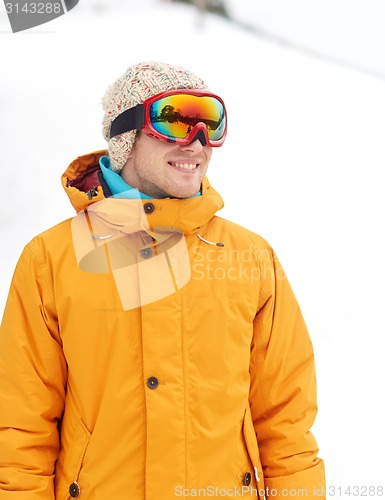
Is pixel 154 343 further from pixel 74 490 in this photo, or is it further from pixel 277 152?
pixel 277 152

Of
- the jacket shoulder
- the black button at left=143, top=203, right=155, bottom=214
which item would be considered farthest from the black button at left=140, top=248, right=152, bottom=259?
the jacket shoulder

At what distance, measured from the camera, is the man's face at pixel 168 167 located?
1.91m

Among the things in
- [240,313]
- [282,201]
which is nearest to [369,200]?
[282,201]

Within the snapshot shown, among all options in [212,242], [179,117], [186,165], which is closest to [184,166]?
[186,165]

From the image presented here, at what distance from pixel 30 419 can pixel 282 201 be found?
411 cm

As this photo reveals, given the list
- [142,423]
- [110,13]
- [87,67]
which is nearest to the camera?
[142,423]

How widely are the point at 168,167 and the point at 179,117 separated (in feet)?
0.50

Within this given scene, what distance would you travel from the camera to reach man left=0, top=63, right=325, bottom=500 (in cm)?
181

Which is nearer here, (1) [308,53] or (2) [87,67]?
(2) [87,67]

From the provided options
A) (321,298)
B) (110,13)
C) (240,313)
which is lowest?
(321,298)

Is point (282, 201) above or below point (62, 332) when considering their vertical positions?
below

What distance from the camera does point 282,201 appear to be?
5656 mm

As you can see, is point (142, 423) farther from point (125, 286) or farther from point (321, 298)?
point (321, 298)

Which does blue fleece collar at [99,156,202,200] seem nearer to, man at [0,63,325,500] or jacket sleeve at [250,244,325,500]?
man at [0,63,325,500]
